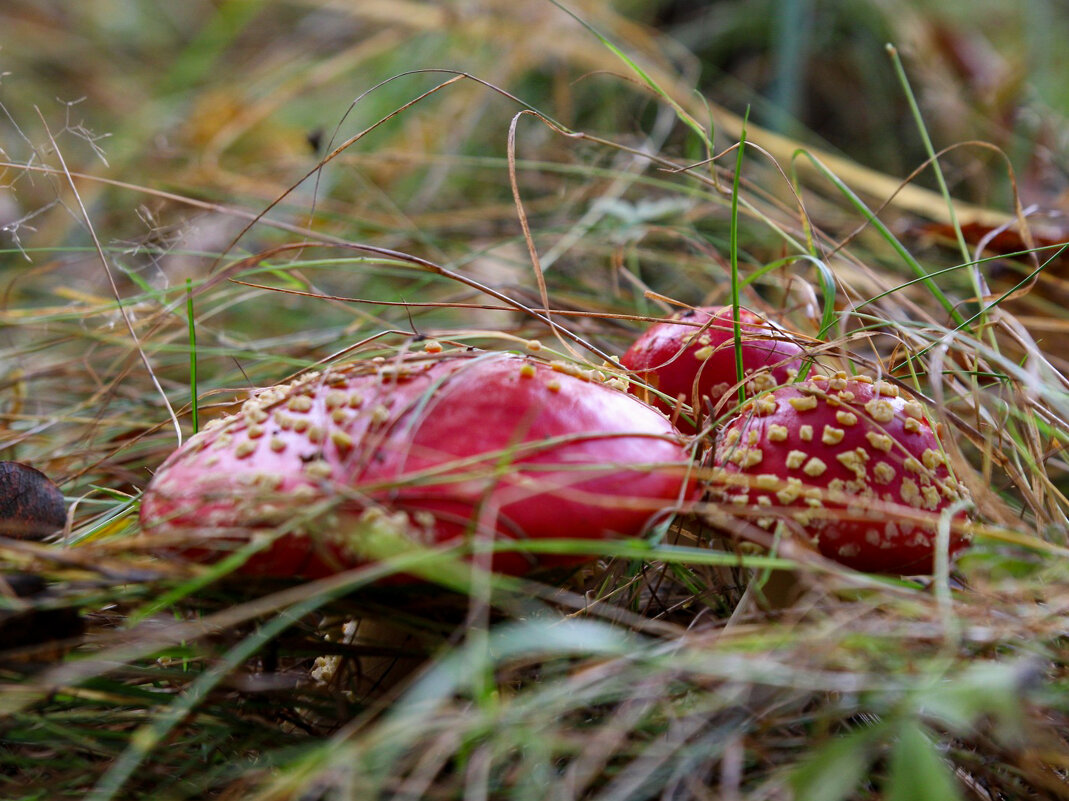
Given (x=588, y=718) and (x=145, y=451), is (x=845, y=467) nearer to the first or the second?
(x=588, y=718)

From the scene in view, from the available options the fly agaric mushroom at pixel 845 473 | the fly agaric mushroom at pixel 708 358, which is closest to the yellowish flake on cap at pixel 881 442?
the fly agaric mushroom at pixel 845 473

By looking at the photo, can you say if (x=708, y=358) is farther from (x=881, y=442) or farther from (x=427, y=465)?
(x=427, y=465)

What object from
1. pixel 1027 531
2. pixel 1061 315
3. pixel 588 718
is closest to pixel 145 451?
pixel 588 718

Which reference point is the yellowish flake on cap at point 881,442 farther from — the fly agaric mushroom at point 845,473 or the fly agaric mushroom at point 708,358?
the fly agaric mushroom at point 708,358

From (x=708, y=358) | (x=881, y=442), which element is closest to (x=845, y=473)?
(x=881, y=442)

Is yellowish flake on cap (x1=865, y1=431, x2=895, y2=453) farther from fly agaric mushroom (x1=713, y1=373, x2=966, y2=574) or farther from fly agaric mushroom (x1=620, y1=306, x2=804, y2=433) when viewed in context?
fly agaric mushroom (x1=620, y1=306, x2=804, y2=433)

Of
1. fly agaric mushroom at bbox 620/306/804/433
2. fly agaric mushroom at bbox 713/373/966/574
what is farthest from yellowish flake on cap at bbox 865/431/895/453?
fly agaric mushroom at bbox 620/306/804/433

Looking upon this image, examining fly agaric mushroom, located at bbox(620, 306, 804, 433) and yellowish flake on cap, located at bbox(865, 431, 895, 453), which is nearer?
yellowish flake on cap, located at bbox(865, 431, 895, 453)
